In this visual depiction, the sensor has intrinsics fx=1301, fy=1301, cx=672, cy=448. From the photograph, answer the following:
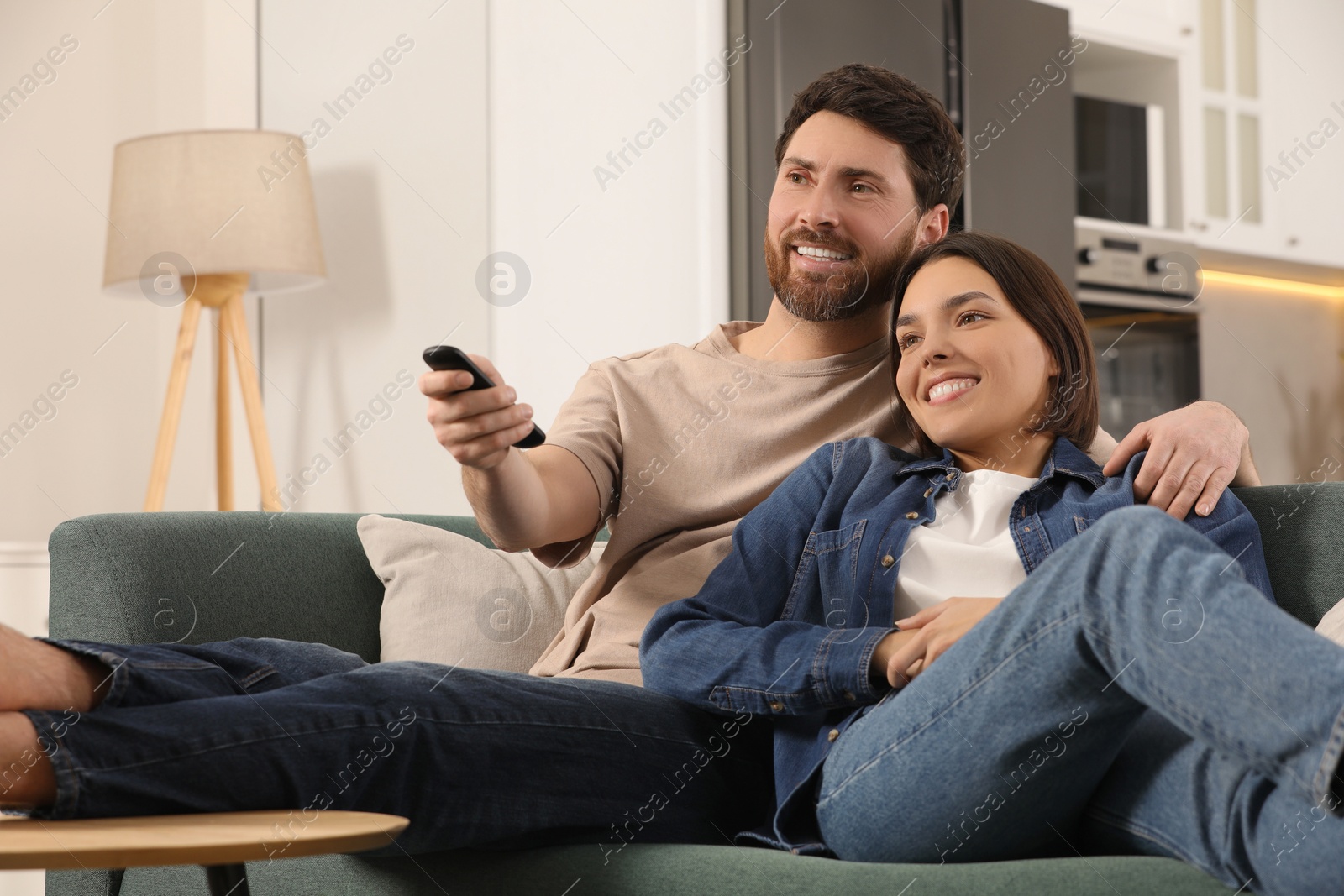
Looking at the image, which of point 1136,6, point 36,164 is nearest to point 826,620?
point 36,164

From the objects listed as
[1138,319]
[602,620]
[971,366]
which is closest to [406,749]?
[602,620]

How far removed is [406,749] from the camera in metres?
1.05

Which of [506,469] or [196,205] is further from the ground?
Answer: [196,205]

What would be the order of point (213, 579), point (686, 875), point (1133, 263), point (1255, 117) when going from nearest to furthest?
point (686, 875) < point (213, 579) < point (1133, 263) < point (1255, 117)

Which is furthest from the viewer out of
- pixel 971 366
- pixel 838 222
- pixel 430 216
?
pixel 430 216

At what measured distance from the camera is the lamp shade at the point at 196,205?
255 centimetres

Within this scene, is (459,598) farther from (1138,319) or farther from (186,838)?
(1138,319)

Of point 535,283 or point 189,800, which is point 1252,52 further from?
point 189,800

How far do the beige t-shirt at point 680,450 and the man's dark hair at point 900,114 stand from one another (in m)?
0.26

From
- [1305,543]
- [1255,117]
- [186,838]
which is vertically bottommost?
[186,838]

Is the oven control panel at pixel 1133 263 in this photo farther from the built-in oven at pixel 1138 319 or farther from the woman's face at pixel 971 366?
the woman's face at pixel 971 366

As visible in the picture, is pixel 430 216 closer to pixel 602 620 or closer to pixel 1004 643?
pixel 602 620

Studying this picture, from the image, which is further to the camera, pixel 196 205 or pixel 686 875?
pixel 196 205

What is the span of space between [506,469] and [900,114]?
29.3 inches
